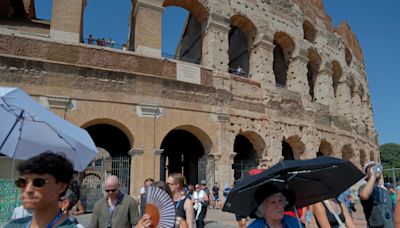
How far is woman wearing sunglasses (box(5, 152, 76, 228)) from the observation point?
Answer: 1.66 meters

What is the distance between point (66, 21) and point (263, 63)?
29.6 feet

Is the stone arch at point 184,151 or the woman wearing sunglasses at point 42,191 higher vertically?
the stone arch at point 184,151

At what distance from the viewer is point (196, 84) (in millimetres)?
13094

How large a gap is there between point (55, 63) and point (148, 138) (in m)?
4.18

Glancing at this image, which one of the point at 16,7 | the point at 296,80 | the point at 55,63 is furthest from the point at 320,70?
the point at 16,7

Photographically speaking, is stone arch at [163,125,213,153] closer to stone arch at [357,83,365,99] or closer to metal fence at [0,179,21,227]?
metal fence at [0,179,21,227]

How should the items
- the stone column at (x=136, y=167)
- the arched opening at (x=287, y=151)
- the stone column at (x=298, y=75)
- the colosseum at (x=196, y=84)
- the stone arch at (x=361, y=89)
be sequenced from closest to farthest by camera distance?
the colosseum at (x=196, y=84) → the stone column at (x=136, y=167) → the stone column at (x=298, y=75) → the arched opening at (x=287, y=151) → the stone arch at (x=361, y=89)

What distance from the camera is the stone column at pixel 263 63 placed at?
602 inches

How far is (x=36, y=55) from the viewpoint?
1088 cm

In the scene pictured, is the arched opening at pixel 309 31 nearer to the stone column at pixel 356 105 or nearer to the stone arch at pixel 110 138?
the stone column at pixel 356 105

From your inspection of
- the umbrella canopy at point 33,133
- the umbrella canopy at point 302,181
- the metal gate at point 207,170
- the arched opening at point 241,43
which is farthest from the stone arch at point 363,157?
the umbrella canopy at point 33,133

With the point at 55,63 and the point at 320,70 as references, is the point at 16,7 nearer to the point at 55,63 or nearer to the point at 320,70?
the point at 55,63

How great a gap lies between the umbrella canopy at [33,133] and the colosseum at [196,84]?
25.4ft

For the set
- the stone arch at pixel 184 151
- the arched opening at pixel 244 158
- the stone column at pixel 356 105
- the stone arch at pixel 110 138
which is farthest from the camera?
the stone column at pixel 356 105
